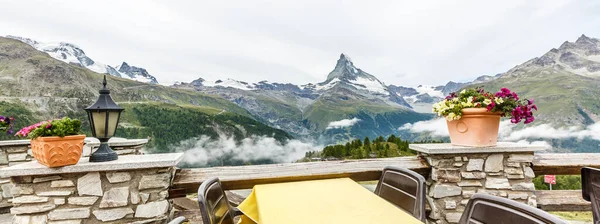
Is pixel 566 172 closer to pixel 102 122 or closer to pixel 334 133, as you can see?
pixel 102 122

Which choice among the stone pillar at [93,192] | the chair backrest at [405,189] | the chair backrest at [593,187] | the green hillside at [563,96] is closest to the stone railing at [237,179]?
the stone pillar at [93,192]

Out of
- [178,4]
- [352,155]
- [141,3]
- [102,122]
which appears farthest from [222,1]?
[352,155]

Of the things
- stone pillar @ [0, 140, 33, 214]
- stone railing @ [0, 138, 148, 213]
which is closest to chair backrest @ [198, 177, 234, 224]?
stone railing @ [0, 138, 148, 213]

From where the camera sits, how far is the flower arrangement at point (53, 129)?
7.03 feet

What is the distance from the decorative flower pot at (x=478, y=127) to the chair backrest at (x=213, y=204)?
7.98 ft

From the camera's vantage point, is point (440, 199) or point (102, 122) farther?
point (440, 199)

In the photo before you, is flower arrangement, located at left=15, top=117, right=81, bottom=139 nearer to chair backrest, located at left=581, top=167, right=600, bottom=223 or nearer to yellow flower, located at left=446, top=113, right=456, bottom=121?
yellow flower, located at left=446, top=113, right=456, bottom=121

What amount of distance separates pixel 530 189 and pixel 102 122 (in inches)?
165

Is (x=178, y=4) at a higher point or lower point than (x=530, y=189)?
higher

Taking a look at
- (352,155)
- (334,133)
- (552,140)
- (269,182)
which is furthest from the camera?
(334,133)

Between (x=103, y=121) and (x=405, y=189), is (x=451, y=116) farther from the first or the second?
(x=103, y=121)

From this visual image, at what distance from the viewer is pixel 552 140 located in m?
127

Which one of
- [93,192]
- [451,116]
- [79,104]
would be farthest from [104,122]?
[79,104]

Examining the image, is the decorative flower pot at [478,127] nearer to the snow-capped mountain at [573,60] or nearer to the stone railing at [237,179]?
the stone railing at [237,179]
